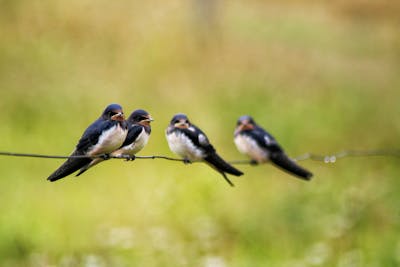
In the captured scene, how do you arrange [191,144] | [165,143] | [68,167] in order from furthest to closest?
[165,143] → [191,144] → [68,167]

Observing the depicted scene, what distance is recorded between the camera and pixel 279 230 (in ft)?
26.3

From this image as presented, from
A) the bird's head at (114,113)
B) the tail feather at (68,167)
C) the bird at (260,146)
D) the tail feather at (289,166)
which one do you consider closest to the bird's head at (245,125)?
the bird at (260,146)

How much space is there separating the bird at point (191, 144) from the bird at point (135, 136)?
0.49ft

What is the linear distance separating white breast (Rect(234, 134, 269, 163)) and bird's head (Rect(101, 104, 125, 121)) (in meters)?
0.63

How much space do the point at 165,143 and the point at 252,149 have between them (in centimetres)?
504

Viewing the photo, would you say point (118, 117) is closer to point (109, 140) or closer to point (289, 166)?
point (109, 140)

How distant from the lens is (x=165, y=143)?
8992mm

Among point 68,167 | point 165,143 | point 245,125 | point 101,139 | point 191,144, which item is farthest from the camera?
point 165,143

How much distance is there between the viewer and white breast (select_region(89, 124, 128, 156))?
144 inches

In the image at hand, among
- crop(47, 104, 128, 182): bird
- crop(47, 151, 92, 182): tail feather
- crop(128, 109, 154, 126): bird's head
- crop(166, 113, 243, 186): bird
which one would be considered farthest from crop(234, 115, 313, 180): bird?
crop(47, 151, 92, 182): tail feather

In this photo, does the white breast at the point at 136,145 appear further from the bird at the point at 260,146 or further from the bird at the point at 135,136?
the bird at the point at 260,146

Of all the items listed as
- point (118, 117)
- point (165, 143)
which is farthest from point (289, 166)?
point (165, 143)

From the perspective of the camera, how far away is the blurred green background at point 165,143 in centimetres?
737

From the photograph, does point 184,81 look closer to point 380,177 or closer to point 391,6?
point 380,177
